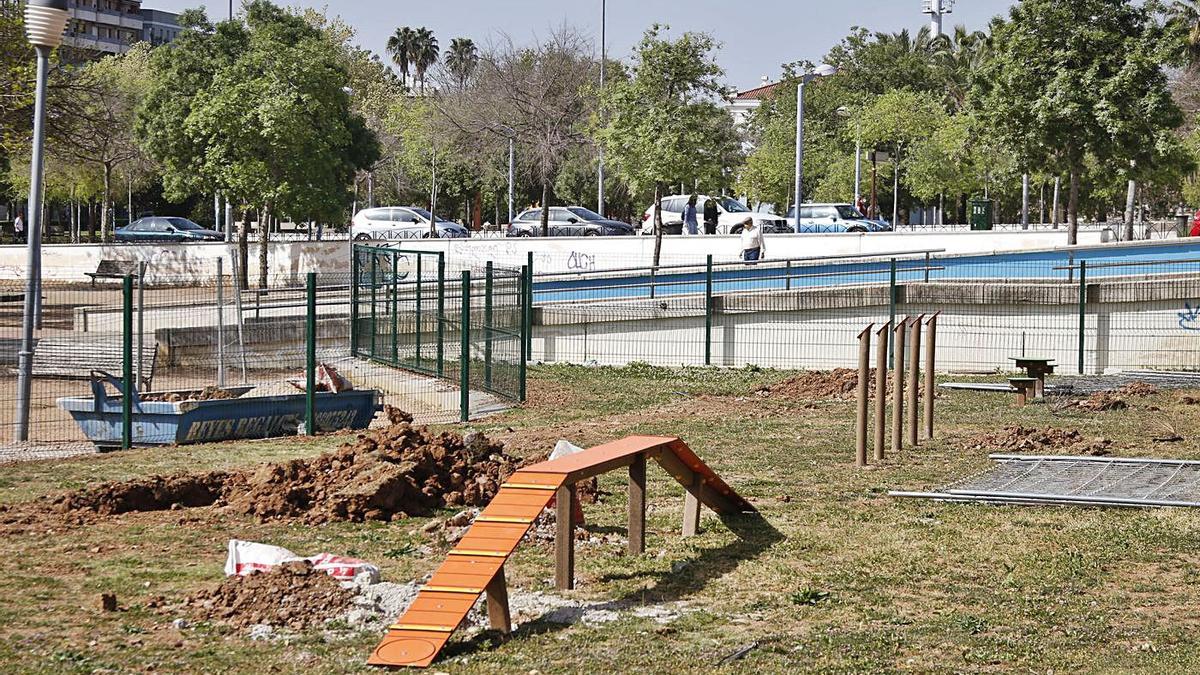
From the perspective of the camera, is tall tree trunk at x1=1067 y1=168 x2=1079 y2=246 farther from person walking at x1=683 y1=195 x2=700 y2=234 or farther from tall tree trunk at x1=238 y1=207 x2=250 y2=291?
tall tree trunk at x1=238 y1=207 x2=250 y2=291

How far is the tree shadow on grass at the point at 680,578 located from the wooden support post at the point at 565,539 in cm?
34

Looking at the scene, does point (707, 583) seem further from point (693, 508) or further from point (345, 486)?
point (345, 486)

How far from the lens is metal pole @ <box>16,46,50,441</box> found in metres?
15.8

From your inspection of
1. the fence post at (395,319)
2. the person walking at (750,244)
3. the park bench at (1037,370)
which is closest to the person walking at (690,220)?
the person walking at (750,244)

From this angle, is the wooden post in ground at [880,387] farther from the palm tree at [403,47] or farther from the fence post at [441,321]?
the palm tree at [403,47]

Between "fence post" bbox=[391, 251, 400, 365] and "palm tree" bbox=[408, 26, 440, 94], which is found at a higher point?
"palm tree" bbox=[408, 26, 440, 94]

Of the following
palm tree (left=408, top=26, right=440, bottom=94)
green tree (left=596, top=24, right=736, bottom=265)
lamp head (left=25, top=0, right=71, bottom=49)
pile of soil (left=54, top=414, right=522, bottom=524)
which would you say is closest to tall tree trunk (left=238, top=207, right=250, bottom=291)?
green tree (left=596, top=24, right=736, bottom=265)

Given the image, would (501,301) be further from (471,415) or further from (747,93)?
(747,93)

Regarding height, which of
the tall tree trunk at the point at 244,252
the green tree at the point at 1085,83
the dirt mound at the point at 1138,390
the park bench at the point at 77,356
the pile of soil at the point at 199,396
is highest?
the green tree at the point at 1085,83

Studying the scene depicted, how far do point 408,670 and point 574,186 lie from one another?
212ft

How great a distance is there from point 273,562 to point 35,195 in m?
10.8

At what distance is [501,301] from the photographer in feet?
68.5

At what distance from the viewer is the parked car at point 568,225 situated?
51688 mm

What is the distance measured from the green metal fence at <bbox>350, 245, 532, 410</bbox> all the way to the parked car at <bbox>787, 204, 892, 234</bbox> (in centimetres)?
2729
